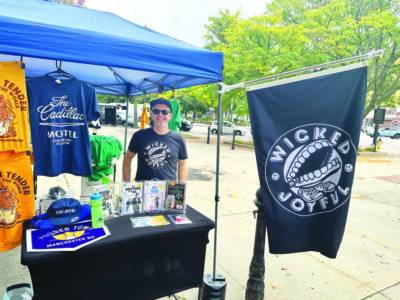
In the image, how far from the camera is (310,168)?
2064 mm

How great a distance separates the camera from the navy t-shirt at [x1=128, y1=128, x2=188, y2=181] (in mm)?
2916

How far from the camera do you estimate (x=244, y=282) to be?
3076mm

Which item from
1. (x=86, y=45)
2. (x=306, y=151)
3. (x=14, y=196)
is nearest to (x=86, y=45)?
(x=86, y=45)

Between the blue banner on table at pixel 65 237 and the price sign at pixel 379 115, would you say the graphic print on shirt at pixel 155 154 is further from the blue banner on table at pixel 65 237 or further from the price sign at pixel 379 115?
the price sign at pixel 379 115

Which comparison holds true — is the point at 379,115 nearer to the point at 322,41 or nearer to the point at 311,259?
the point at 322,41

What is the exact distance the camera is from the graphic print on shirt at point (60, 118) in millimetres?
2943

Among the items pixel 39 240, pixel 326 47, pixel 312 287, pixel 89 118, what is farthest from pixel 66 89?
pixel 326 47

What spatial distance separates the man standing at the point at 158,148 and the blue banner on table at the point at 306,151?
3.81 ft

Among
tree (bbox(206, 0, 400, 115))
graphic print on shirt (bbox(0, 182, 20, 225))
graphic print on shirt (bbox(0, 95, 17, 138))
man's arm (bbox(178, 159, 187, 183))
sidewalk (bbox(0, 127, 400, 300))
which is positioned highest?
tree (bbox(206, 0, 400, 115))

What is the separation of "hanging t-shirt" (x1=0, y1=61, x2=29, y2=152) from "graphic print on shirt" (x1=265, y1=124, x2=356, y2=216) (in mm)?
2234

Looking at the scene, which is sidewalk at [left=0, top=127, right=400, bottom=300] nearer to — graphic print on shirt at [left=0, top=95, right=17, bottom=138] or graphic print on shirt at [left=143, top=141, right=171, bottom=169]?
graphic print on shirt at [left=143, top=141, right=171, bottom=169]

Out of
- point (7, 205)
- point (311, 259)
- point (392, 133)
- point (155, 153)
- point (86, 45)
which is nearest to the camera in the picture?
point (86, 45)

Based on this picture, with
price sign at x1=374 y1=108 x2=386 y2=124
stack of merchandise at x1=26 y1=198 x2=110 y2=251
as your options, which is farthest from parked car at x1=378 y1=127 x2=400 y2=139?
stack of merchandise at x1=26 y1=198 x2=110 y2=251

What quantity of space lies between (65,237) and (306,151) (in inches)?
77.8
